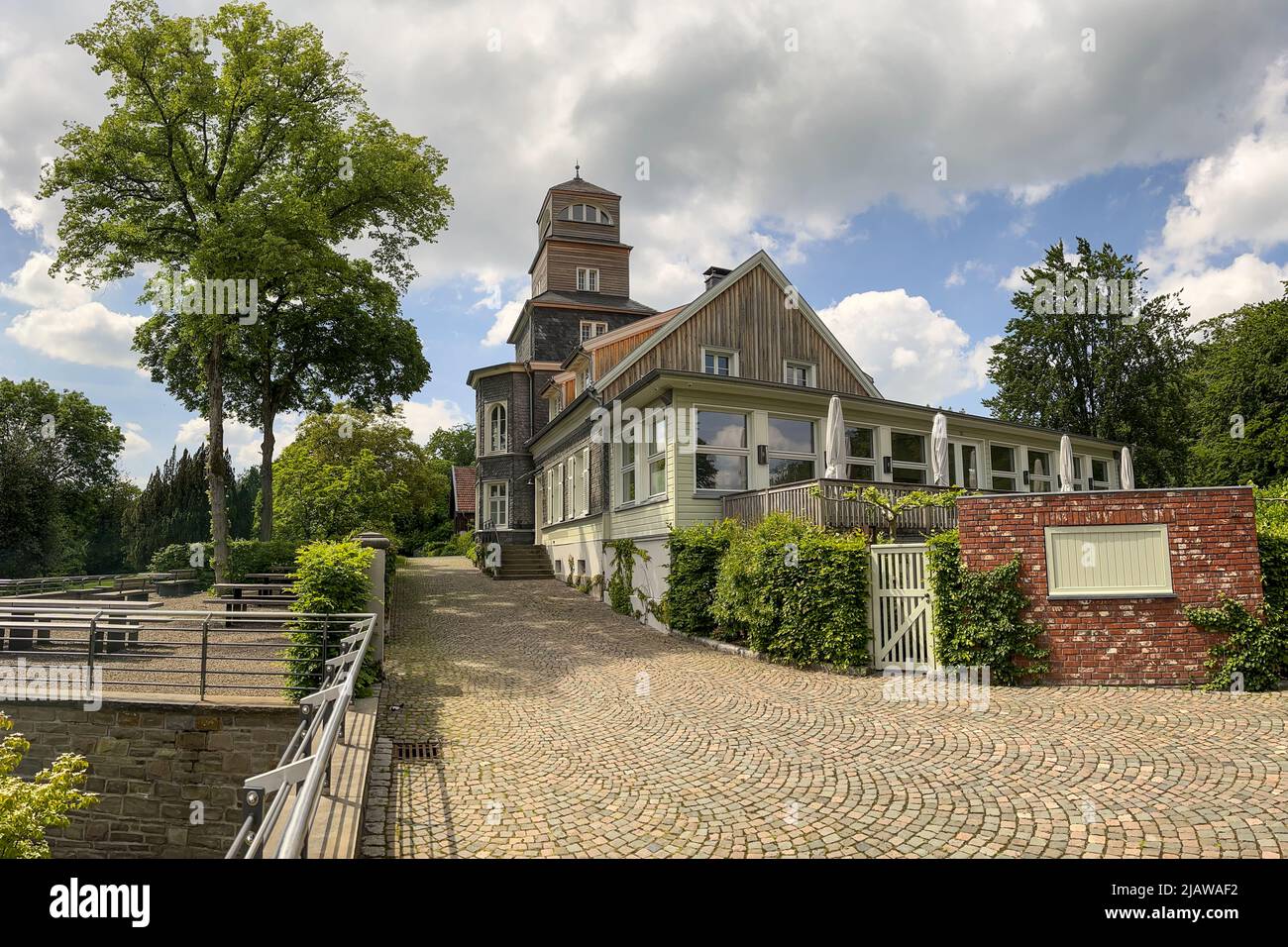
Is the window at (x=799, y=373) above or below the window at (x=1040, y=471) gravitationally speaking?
above

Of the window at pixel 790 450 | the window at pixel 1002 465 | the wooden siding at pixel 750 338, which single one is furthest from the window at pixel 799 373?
the window at pixel 790 450

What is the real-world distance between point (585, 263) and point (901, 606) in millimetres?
26715

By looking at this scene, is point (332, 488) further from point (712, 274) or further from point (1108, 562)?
point (1108, 562)

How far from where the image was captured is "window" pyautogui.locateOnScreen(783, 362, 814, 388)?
2211 centimetres

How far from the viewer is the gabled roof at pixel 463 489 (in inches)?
1746

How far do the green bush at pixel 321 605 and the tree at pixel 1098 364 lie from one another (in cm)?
3340

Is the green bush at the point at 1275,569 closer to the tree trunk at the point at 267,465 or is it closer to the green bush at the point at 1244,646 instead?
the green bush at the point at 1244,646

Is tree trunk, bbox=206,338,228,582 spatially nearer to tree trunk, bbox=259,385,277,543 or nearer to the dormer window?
tree trunk, bbox=259,385,277,543

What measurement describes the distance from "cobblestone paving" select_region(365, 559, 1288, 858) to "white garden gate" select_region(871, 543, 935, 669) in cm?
85

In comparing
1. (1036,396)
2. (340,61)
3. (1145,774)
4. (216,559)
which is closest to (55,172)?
(340,61)

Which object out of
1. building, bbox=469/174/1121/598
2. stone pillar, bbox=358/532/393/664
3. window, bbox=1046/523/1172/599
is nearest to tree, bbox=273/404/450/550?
building, bbox=469/174/1121/598

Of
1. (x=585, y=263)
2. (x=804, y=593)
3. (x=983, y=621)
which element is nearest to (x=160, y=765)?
(x=804, y=593)

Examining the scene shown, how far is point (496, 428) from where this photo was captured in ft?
100
